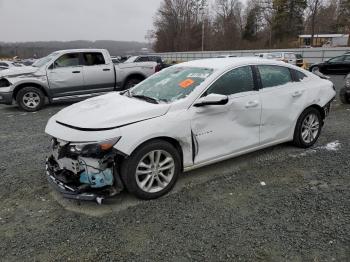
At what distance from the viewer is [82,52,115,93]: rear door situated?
10359mm

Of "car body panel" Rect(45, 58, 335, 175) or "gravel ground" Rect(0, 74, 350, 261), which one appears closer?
"gravel ground" Rect(0, 74, 350, 261)

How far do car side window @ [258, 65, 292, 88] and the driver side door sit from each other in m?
0.23

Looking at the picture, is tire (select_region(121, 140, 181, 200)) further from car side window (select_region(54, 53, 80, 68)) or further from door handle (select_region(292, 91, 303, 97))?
car side window (select_region(54, 53, 80, 68))

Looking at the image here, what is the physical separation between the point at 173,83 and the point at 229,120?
0.92 metres

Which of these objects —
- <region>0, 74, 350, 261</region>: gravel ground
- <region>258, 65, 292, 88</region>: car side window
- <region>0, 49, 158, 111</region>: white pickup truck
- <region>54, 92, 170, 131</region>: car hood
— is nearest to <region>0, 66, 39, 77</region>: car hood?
<region>0, 49, 158, 111</region>: white pickup truck

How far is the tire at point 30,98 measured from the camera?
9781mm

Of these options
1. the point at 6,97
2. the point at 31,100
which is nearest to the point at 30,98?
the point at 31,100

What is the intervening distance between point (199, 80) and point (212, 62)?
623 millimetres

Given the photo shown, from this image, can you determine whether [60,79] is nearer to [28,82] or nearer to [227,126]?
[28,82]

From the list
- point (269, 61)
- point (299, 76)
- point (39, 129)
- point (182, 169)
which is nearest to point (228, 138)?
point (182, 169)

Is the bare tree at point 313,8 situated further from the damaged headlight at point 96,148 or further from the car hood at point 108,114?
the damaged headlight at point 96,148

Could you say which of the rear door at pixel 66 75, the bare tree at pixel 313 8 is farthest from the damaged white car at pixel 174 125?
the bare tree at pixel 313 8

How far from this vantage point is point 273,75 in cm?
495

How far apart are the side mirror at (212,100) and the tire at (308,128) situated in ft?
6.20
